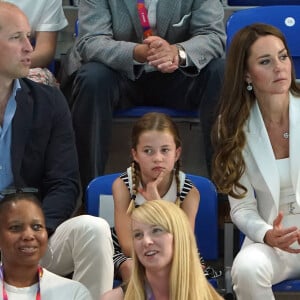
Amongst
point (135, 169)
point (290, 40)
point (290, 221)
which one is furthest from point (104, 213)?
point (290, 40)

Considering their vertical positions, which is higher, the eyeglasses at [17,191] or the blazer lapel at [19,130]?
the blazer lapel at [19,130]

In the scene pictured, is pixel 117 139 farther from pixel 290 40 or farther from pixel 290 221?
pixel 290 221

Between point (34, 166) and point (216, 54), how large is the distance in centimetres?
97

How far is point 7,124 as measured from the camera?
2.91 meters

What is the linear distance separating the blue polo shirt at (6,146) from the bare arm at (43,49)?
691 millimetres

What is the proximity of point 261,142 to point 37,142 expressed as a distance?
0.74 meters

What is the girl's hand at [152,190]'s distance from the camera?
112 inches

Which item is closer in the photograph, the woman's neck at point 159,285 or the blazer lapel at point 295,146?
the woman's neck at point 159,285

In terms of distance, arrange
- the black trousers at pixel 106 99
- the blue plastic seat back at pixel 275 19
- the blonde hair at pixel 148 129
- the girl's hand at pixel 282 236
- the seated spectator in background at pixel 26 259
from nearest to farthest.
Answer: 1. the seated spectator in background at pixel 26 259
2. the girl's hand at pixel 282 236
3. the blonde hair at pixel 148 129
4. the black trousers at pixel 106 99
5. the blue plastic seat back at pixel 275 19

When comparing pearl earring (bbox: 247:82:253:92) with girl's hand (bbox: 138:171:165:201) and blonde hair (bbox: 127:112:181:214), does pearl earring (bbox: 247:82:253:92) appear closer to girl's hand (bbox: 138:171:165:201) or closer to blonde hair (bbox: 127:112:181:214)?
blonde hair (bbox: 127:112:181:214)

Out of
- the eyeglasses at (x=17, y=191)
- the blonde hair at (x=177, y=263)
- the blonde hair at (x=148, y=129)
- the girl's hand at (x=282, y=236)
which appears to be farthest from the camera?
the blonde hair at (x=148, y=129)

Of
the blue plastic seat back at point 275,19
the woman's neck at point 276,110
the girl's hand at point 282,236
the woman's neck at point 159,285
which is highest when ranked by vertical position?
the blue plastic seat back at point 275,19

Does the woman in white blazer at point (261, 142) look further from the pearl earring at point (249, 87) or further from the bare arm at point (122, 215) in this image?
the bare arm at point (122, 215)

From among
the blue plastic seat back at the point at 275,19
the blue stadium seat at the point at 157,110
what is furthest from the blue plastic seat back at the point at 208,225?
the blue plastic seat back at the point at 275,19
